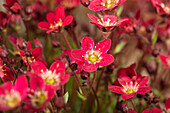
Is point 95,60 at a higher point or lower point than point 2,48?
lower

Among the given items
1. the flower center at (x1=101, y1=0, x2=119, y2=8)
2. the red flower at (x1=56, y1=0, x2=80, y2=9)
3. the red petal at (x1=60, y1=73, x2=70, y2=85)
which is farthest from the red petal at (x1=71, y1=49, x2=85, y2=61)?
the red flower at (x1=56, y1=0, x2=80, y2=9)

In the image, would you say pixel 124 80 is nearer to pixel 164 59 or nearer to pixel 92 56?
pixel 92 56

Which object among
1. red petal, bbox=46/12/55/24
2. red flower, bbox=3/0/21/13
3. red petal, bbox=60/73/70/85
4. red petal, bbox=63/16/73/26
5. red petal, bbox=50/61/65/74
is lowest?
red petal, bbox=60/73/70/85

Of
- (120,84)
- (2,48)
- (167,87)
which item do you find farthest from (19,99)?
(167,87)

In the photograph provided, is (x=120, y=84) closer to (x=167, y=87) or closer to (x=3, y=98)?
(x=3, y=98)

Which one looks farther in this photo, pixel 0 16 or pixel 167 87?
pixel 167 87

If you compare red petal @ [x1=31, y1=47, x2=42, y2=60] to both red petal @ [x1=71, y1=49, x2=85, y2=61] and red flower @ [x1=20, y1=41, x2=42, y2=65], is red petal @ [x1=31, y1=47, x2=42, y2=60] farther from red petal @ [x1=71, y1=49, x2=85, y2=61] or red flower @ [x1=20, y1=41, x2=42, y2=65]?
red petal @ [x1=71, y1=49, x2=85, y2=61]

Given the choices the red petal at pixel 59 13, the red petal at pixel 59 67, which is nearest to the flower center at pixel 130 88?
the red petal at pixel 59 67
